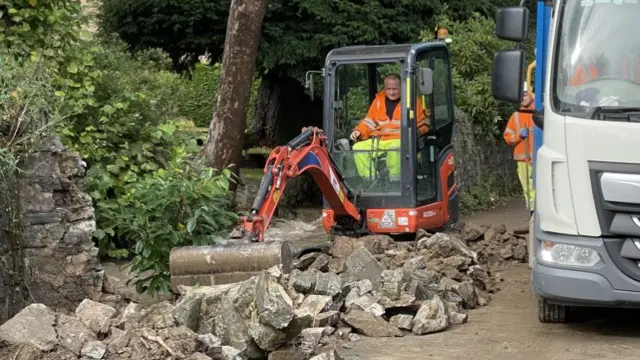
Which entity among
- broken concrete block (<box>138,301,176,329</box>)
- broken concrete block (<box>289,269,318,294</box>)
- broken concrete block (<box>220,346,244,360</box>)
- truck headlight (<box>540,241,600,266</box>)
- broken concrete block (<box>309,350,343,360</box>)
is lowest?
broken concrete block (<box>309,350,343,360</box>)

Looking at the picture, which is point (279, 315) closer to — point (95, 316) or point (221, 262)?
point (95, 316)

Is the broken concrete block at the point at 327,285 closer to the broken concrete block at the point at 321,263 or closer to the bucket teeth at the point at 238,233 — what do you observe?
the bucket teeth at the point at 238,233

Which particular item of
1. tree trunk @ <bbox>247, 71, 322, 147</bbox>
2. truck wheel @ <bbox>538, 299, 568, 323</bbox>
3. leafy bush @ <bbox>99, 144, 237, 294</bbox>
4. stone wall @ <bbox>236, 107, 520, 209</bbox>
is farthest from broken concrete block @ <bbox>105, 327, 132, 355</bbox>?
tree trunk @ <bbox>247, 71, 322, 147</bbox>

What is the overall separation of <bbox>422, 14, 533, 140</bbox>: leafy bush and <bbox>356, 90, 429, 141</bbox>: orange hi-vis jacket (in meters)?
6.08

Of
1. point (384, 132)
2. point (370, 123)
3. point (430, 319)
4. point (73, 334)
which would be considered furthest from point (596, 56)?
point (370, 123)

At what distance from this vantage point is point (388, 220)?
12438mm

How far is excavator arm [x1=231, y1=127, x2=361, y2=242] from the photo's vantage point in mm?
9188

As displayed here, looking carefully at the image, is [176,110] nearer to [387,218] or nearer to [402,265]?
[387,218]

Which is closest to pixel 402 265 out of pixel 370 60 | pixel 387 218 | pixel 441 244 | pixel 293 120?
pixel 441 244

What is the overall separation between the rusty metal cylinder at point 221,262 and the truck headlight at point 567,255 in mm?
2104

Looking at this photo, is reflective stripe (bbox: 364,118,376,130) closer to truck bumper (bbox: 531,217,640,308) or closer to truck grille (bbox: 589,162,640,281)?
truck bumper (bbox: 531,217,640,308)

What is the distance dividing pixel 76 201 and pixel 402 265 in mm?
3458

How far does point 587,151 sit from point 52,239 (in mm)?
4088

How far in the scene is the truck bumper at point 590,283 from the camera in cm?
748
